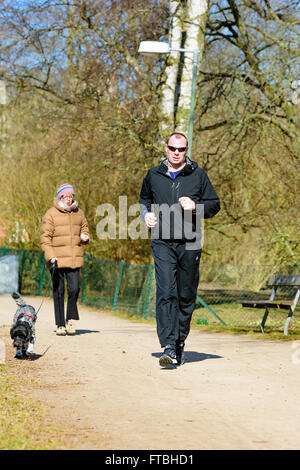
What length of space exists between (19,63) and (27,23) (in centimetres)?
121

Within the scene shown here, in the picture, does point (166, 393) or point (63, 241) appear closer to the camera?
point (166, 393)

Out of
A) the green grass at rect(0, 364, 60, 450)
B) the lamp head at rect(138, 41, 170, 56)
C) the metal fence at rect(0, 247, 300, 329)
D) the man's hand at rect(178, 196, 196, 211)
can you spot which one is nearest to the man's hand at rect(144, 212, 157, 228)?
the man's hand at rect(178, 196, 196, 211)

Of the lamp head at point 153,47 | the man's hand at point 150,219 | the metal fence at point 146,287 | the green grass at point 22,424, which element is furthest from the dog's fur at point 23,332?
the lamp head at point 153,47

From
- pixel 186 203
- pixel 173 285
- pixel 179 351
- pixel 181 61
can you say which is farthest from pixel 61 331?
pixel 181 61

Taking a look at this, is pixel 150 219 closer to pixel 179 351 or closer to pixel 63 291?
pixel 179 351

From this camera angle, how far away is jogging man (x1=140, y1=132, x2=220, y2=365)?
7.46 meters

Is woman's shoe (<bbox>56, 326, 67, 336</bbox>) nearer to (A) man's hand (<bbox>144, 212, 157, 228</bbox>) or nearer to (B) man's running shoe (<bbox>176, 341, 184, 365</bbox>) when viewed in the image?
(B) man's running shoe (<bbox>176, 341, 184, 365</bbox>)

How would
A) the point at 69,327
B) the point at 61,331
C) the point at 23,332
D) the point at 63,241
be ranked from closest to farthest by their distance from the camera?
the point at 23,332 → the point at 63,241 → the point at 61,331 → the point at 69,327

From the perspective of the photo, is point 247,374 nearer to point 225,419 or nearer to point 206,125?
point 225,419

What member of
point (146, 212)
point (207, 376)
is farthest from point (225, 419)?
point (146, 212)

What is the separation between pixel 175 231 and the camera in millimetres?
A: 7469

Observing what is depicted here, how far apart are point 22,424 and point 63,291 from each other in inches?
207

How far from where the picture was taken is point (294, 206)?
1841 cm

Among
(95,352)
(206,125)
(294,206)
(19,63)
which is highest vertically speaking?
(19,63)
